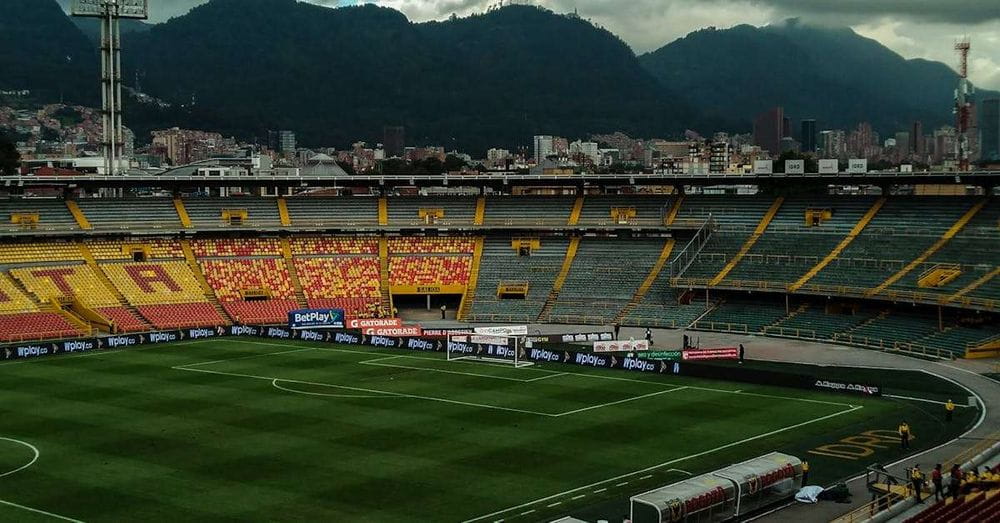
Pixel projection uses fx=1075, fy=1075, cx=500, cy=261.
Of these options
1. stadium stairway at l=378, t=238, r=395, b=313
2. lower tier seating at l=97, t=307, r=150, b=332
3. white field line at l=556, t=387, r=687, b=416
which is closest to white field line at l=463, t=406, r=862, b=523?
white field line at l=556, t=387, r=687, b=416

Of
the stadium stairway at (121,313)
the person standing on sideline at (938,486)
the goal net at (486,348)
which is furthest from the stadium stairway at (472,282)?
the person standing on sideline at (938,486)

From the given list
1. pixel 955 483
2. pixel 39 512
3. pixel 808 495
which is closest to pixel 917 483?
pixel 955 483

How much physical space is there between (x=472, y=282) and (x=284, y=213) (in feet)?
56.6

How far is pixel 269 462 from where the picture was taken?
36094 millimetres

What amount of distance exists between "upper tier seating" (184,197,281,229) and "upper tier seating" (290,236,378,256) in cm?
249

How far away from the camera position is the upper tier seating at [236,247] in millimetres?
83944

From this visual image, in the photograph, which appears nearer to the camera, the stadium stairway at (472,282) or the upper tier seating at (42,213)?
the upper tier seating at (42,213)

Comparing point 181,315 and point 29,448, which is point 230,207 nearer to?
point 181,315

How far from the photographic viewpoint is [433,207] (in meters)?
89.6

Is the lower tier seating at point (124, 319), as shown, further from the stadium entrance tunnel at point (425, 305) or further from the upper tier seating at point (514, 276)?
the upper tier seating at point (514, 276)

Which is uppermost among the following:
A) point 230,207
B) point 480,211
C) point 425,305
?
point 230,207

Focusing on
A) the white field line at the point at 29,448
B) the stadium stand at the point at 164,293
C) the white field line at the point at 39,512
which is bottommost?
the white field line at the point at 39,512

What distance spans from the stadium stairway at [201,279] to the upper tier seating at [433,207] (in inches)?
628

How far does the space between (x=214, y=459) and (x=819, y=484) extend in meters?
19.9
